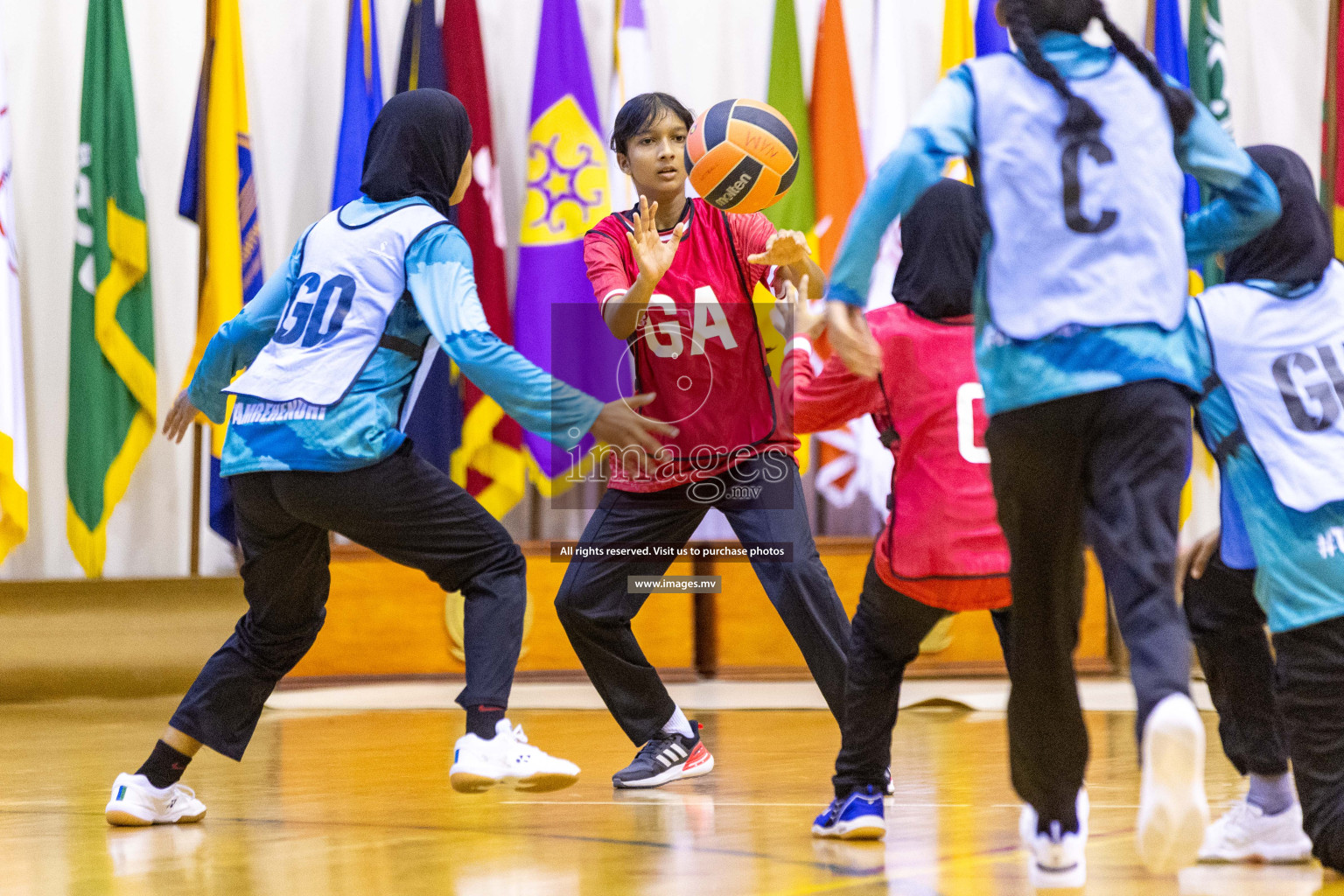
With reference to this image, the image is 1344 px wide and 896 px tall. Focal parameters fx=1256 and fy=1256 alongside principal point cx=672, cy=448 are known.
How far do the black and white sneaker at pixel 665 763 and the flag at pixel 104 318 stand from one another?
345cm

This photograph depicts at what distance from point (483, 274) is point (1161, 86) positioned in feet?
14.6

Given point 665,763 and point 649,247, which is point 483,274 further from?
point 665,763

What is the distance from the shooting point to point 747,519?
10.9 ft

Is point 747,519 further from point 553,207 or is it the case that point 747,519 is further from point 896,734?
point 553,207

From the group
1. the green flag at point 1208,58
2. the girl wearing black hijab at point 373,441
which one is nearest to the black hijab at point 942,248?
the girl wearing black hijab at point 373,441

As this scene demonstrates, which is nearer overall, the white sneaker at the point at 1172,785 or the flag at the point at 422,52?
the white sneaker at the point at 1172,785

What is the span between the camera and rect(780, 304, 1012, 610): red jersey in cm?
249

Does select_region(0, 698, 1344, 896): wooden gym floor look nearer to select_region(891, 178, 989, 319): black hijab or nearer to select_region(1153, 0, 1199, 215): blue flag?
select_region(891, 178, 989, 319): black hijab

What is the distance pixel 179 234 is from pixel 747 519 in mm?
4212

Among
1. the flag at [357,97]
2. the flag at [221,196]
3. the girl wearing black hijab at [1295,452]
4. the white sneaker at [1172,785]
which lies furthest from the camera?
the flag at [357,97]

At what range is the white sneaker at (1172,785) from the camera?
172 centimetres

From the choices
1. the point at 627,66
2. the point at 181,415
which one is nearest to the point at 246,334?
the point at 181,415

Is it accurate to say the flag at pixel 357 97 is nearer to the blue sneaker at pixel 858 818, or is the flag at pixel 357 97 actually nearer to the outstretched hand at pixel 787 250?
the outstretched hand at pixel 787 250

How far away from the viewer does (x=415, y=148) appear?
115 inches
